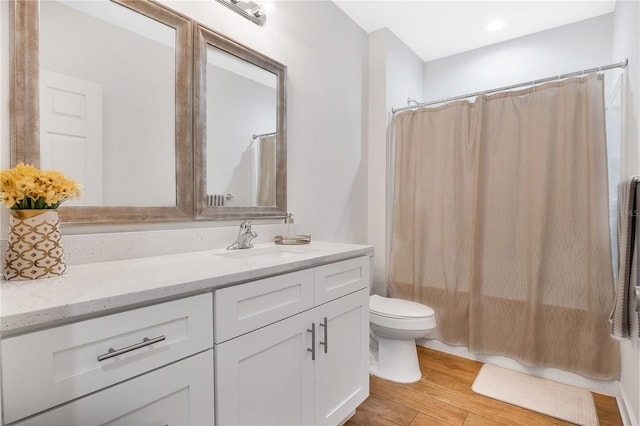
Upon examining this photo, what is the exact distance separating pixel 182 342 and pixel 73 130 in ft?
2.69

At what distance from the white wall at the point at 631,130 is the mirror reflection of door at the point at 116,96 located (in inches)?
82.3

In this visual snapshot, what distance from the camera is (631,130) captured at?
170 cm

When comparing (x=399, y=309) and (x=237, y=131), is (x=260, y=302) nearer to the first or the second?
(x=237, y=131)

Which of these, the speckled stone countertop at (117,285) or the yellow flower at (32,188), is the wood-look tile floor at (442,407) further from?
the yellow flower at (32,188)

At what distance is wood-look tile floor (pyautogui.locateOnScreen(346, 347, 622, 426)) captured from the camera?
166cm

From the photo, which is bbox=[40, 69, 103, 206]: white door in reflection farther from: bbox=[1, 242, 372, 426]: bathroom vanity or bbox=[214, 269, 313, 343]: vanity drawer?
bbox=[214, 269, 313, 343]: vanity drawer

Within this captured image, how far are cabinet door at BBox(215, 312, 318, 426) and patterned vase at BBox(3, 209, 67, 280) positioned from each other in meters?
0.52

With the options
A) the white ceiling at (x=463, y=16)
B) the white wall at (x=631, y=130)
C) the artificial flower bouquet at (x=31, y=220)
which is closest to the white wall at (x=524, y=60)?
the white ceiling at (x=463, y=16)

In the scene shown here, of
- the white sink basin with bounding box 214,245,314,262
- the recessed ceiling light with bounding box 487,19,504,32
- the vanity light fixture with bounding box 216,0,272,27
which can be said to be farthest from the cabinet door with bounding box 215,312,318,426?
the recessed ceiling light with bounding box 487,19,504,32

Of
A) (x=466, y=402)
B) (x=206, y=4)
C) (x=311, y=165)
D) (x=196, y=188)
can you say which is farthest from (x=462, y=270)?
(x=206, y=4)

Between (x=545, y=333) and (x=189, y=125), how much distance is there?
2380 millimetres

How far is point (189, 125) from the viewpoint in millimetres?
1400

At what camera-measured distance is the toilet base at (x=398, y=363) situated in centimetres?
204

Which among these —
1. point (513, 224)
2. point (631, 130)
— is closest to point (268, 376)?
point (513, 224)
